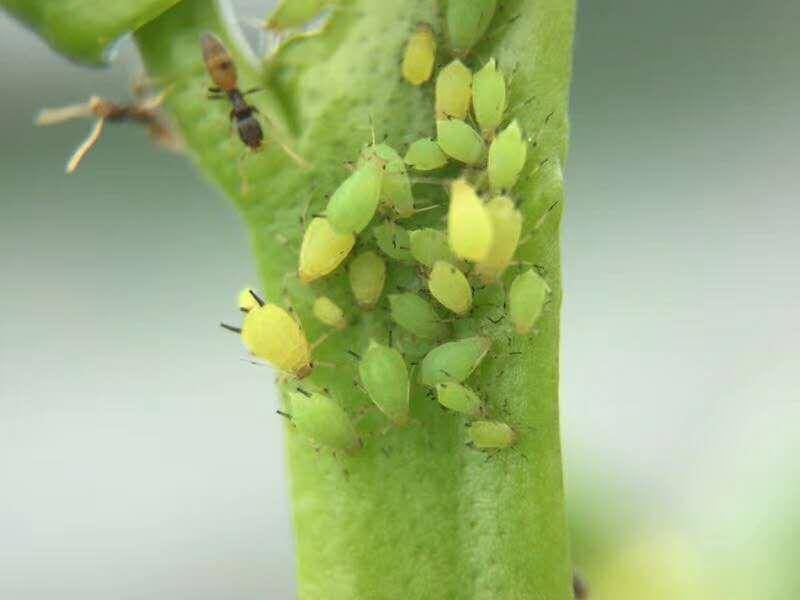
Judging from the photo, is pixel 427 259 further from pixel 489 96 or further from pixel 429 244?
pixel 489 96

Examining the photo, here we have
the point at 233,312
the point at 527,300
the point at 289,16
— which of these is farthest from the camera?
the point at 233,312

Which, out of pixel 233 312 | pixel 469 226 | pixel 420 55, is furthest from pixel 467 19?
pixel 233 312

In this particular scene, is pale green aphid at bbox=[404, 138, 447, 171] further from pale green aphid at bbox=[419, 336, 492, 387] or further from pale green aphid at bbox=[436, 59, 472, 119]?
pale green aphid at bbox=[419, 336, 492, 387]

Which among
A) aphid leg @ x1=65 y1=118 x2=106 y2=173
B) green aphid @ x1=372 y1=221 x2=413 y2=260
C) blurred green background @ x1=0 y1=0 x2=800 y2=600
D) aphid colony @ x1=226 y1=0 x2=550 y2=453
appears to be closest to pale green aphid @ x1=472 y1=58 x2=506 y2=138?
aphid colony @ x1=226 y1=0 x2=550 y2=453

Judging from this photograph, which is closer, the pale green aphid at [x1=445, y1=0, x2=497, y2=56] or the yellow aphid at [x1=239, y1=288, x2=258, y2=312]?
the pale green aphid at [x1=445, y1=0, x2=497, y2=56]

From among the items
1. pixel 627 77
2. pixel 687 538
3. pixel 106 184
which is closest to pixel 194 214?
pixel 106 184

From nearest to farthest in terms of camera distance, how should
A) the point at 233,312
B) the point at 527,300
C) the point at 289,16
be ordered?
A: the point at 527,300 → the point at 289,16 → the point at 233,312

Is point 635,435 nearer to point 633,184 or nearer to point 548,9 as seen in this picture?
point 633,184

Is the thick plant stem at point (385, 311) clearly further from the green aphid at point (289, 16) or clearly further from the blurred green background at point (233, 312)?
the blurred green background at point (233, 312)
